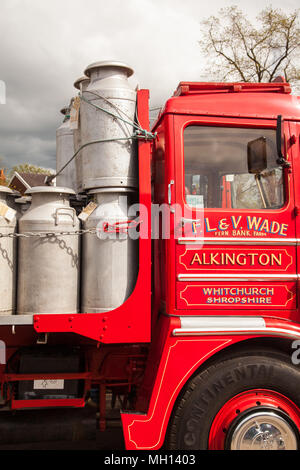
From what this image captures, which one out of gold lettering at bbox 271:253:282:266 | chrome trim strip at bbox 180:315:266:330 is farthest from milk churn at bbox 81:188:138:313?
gold lettering at bbox 271:253:282:266

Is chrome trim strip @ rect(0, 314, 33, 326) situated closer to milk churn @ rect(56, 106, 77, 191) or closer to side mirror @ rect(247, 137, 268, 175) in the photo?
milk churn @ rect(56, 106, 77, 191)

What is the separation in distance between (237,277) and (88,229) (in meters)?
1.08

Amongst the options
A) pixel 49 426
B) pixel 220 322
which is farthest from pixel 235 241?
pixel 49 426

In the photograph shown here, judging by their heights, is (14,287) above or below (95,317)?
above

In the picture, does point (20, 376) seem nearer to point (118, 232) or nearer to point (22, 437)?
point (22, 437)

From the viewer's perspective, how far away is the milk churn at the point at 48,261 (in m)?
2.68

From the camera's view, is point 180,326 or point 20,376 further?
point 20,376

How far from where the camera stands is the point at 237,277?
2.77 meters

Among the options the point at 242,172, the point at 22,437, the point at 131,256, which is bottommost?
the point at 22,437

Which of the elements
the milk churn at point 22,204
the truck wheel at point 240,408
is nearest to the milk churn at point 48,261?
the milk churn at point 22,204

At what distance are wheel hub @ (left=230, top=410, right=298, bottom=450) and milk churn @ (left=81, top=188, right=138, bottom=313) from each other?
3.70 ft

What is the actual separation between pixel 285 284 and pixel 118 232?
1.21 m

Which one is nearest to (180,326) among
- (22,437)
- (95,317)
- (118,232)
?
(95,317)
